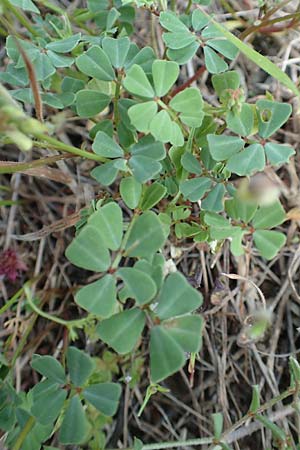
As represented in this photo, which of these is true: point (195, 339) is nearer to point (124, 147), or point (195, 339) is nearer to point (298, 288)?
point (124, 147)

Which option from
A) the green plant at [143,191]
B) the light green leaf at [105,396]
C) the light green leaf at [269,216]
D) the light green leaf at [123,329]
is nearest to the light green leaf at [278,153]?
the green plant at [143,191]

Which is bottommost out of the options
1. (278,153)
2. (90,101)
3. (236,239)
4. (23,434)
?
(23,434)

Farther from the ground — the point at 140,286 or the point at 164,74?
the point at 164,74

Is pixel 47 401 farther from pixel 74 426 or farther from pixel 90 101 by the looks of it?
pixel 90 101

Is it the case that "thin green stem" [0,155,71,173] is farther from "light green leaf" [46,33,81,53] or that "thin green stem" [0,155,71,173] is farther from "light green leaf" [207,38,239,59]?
"light green leaf" [207,38,239,59]

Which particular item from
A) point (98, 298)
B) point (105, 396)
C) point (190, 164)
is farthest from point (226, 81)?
point (105, 396)

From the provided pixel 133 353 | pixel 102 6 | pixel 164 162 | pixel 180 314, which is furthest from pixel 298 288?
pixel 102 6
